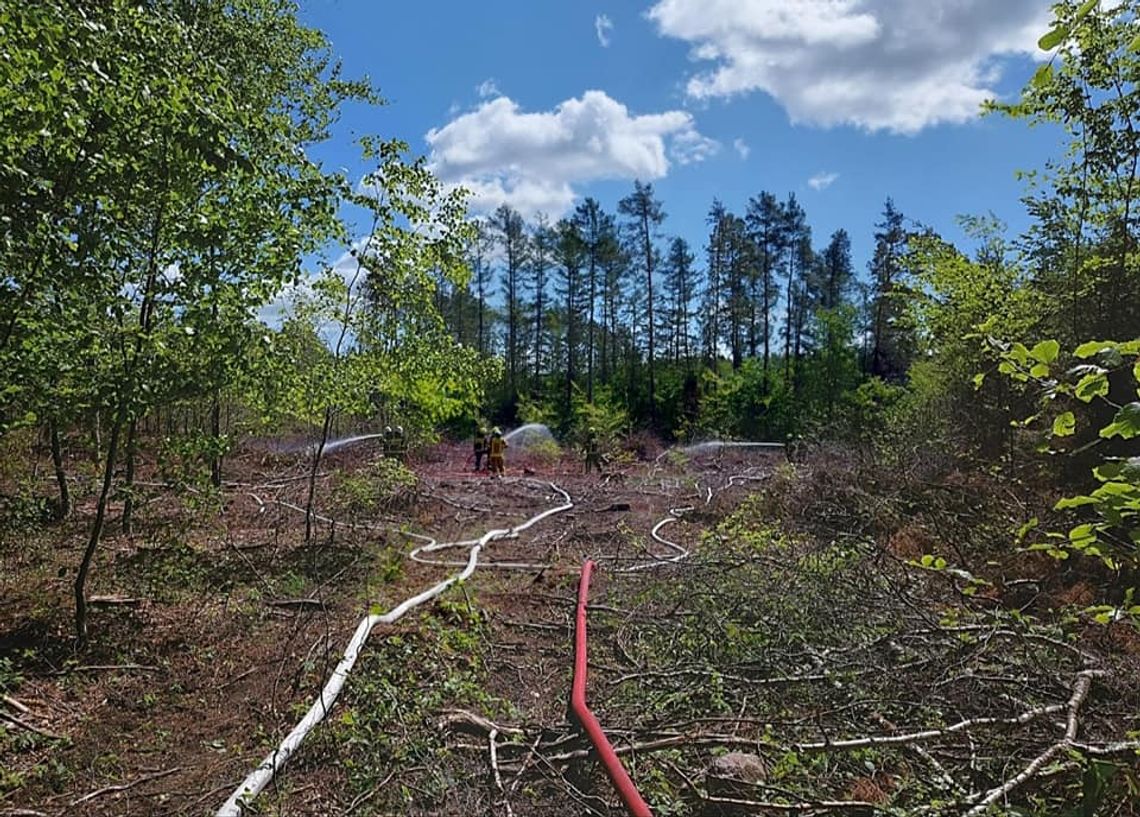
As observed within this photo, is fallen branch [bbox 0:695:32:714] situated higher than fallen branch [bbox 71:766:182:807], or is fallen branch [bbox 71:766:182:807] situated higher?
fallen branch [bbox 0:695:32:714]

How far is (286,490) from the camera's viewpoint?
10.3 meters

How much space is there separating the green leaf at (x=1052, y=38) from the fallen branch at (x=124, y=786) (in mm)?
4130

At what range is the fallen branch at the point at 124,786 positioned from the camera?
10.0ft

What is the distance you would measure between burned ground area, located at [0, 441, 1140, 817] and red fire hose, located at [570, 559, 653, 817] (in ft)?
0.50

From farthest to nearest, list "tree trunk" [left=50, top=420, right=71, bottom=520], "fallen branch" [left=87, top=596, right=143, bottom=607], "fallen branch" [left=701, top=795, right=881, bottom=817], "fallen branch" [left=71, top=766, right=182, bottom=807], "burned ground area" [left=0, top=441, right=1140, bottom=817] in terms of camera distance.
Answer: "tree trunk" [left=50, top=420, right=71, bottom=520] → "fallen branch" [left=87, top=596, right=143, bottom=607] → "fallen branch" [left=71, top=766, right=182, bottom=807] → "burned ground area" [left=0, top=441, right=1140, bottom=817] → "fallen branch" [left=701, top=795, right=881, bottom=817]

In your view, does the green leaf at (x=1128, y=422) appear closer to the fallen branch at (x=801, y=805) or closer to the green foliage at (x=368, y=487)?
the fallen branch at (x=801, y=805)

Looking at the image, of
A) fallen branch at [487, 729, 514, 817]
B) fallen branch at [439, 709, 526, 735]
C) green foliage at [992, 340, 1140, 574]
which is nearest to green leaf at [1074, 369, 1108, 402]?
green foliage at [992, 340, 1140, 574]

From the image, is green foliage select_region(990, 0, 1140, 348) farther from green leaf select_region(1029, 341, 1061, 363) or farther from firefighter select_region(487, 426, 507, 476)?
firefighter select_region(487, 426, 507, 476)

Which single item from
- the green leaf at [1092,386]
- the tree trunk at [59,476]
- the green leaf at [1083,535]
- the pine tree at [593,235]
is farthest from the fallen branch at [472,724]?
the pine tree at [593,235]

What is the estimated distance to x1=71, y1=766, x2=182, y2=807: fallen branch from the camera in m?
3.05

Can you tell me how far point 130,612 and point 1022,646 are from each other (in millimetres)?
5881

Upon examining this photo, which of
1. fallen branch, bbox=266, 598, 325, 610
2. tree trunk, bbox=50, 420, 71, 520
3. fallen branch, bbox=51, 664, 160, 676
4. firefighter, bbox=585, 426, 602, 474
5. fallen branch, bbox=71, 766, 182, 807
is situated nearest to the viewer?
fallen branch, bbox=71, 766, 182, 807

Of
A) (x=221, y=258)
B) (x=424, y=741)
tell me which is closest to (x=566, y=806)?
(x=424, y=741)

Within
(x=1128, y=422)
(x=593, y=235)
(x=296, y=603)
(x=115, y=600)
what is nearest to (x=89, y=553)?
(x=115, y=600)
